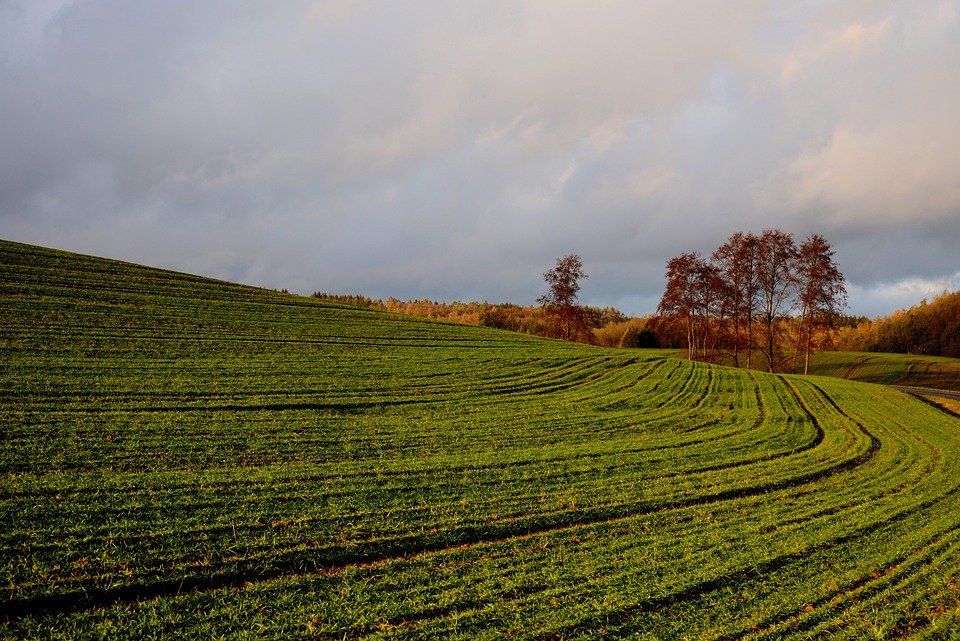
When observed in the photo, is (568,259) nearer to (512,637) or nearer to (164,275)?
(164,275)

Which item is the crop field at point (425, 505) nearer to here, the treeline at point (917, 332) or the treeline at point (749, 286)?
the treeline at point (749, 286)

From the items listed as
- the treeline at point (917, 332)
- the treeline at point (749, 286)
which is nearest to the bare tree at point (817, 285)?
the treeline at point (749, 286)

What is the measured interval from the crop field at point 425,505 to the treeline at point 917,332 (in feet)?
236

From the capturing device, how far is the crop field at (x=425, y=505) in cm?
884

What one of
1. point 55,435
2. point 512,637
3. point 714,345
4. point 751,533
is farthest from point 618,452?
point 714,345

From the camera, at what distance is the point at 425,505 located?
13.4m

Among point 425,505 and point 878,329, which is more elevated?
point 878,329

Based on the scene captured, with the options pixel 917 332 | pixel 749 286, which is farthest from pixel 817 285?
pixel 917 332

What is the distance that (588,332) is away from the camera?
74.0 metres

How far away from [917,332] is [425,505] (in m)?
106

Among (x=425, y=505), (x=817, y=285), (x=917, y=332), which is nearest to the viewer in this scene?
(x=425, y=505)

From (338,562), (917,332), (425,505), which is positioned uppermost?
(917,332)

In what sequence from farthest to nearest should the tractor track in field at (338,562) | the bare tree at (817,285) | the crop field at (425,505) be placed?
the bare tree at (817,285) < the crop field at (425,505) < the tractor track in field at (338,562)

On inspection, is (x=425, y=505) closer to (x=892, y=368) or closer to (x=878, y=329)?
(x=892, y=368)
